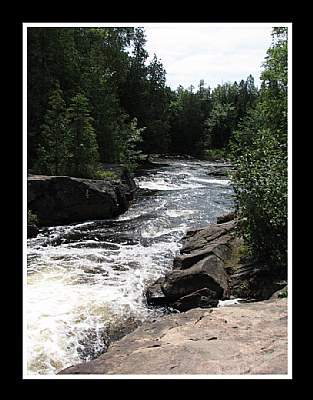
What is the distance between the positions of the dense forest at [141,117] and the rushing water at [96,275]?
2106 mm

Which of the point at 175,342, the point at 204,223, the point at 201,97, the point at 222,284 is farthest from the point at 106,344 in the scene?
the point at 201,97

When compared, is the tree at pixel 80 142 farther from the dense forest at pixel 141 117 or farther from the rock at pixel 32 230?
the rock at pixel 32 230

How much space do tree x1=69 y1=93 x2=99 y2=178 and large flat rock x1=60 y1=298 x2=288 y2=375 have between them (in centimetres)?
888

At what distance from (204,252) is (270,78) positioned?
6013 mm

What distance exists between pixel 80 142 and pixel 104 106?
5.33m

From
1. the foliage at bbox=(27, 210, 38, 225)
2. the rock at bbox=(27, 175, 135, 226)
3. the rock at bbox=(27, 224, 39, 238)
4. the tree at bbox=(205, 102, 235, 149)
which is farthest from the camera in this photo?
the tree at bbox=(205, 102, 235, 149)

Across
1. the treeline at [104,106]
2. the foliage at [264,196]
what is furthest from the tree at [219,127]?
the foliage at [264,196]

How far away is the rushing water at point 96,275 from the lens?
5441mm

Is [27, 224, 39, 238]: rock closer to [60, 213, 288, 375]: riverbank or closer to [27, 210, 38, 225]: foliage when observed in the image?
[27, 210, 38, 225]: foliage

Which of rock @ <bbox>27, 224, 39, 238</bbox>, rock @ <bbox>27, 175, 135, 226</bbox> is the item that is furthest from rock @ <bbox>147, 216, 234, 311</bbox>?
rock @ <bbox>27, 175, 135, 226</bbox>

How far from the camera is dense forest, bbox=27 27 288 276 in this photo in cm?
700

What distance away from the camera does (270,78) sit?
1138 cm

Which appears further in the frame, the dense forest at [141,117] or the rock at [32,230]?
the rock at [32,230]
